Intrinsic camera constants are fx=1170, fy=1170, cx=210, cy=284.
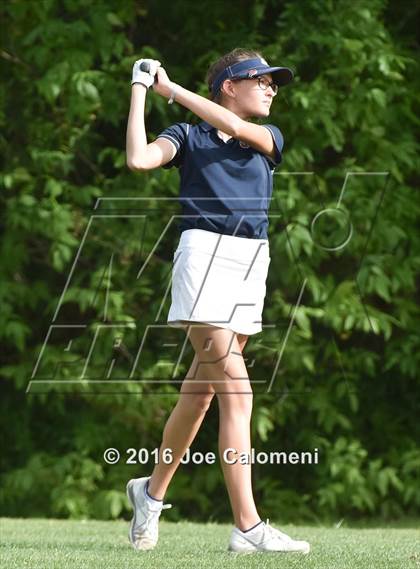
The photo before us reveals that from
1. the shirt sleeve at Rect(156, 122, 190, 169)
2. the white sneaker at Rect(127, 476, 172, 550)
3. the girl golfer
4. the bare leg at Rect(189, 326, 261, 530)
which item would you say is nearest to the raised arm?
the girl golfer

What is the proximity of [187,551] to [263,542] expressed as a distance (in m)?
0.36

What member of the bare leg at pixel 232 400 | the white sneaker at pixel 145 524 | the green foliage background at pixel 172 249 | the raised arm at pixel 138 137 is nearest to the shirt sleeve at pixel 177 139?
the raised arm at pixel 138 137

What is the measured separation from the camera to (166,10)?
765 centimetres

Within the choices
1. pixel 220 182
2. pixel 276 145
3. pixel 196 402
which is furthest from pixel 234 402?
pixel 276 145

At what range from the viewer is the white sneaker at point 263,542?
367cm

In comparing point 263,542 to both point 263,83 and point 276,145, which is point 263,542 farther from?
point 263,83

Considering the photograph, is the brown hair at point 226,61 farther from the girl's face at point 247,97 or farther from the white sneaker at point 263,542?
the white sneaker at point 263,542

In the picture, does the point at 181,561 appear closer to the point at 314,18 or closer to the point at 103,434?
the point at 103,434

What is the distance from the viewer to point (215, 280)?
3.64m

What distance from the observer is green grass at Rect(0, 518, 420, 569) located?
3.46 meters

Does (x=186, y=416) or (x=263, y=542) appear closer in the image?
(x=263, y=542)

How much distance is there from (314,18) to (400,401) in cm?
250

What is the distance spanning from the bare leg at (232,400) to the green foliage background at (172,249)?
9.96ft

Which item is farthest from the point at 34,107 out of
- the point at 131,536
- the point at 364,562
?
the point at 364,562
